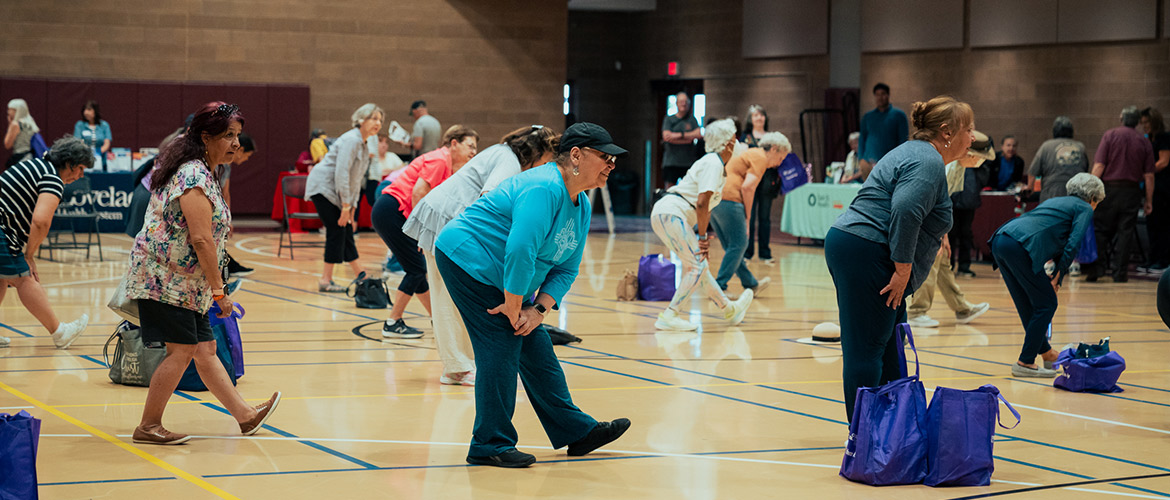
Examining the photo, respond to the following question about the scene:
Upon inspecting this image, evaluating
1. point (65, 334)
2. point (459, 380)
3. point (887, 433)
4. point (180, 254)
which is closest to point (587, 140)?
point (887, 433)

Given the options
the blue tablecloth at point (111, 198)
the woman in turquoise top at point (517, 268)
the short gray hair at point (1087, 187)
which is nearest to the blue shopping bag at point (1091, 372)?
the short gray hair at point (1087, 187)

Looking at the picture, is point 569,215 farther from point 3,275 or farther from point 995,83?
point 995,83

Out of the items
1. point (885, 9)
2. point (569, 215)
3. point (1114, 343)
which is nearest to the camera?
point (569, 215)

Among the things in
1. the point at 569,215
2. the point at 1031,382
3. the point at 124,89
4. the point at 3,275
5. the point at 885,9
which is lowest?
the point at 1031,382

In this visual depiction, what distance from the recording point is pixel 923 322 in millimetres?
9648

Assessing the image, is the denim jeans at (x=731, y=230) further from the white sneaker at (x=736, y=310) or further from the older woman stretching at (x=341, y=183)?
the older woman stretching at (x=341, y=183)

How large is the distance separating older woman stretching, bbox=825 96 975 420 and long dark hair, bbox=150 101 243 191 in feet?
8.42

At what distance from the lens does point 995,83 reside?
19.4 m

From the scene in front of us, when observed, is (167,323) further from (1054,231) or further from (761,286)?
(761,286)

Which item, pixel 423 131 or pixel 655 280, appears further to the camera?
pixel 423 131

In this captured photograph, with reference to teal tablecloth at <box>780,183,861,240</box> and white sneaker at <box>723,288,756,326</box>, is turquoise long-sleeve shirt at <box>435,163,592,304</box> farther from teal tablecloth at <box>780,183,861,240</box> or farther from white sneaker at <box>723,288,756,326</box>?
teal tablecloth at <box>780,183,861,240</box>

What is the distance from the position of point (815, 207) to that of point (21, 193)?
12432 millimetres

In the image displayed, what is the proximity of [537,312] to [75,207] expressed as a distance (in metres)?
13.1

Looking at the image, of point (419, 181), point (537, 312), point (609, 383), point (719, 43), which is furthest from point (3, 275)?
point (719, 43)
